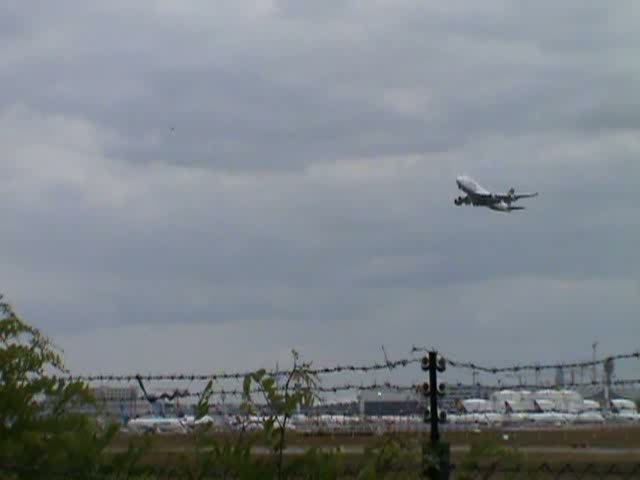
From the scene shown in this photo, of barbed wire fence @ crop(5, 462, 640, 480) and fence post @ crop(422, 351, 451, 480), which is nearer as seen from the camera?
barbed wire fence @ crop(5, 462, 640, 480)

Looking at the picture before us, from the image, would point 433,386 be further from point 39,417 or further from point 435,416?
point 39,417

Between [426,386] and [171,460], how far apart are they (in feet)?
5.08

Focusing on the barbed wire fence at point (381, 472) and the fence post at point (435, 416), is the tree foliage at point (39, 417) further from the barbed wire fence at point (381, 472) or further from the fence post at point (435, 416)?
the fence post at point (435, 416)

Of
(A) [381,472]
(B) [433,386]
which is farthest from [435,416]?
(A) [381,472]

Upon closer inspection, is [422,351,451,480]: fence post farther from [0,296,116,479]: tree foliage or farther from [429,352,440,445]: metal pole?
[0,296,116,479]: tree foliage

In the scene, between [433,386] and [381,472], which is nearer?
[381,472]

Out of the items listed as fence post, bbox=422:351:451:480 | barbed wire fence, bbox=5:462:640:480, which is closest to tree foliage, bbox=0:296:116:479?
barbed wire fence, bbox=5:462:640:480

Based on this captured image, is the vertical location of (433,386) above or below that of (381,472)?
above

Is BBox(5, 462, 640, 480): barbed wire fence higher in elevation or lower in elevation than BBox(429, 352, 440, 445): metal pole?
lower

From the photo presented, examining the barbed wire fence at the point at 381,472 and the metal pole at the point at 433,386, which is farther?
the metal pole at the point at 433,386

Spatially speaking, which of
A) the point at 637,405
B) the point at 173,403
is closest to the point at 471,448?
the point at 173,403

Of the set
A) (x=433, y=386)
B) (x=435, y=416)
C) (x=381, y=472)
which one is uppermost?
(x=433, y=386)

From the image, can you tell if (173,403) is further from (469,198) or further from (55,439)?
(469,198)

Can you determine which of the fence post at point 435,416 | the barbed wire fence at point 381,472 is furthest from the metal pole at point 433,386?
the barbed wire fence at point 381,472
